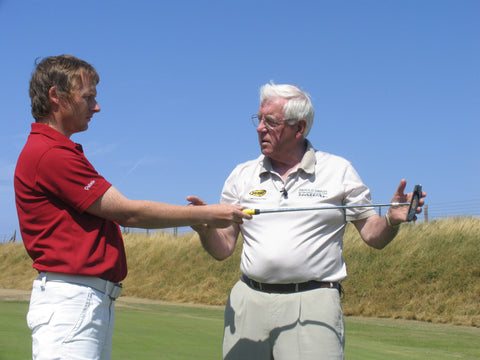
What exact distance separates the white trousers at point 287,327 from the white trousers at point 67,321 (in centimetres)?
87

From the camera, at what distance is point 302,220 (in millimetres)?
3057

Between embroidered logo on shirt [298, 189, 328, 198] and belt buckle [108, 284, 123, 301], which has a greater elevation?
Result: embroidered logo on shirt [298, 189, 328, 198]

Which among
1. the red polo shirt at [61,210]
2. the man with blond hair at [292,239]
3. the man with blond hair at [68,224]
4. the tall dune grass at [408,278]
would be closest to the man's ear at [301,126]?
the man with blond hair at [292,239]

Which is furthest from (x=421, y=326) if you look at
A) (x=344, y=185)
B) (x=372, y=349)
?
(x=344, y=185)

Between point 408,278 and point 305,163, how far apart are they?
13869mm

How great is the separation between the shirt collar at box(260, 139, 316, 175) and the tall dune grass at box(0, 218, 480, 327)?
12.5m

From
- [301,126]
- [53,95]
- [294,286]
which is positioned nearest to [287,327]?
[294,286]

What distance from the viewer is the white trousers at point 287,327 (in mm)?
2904

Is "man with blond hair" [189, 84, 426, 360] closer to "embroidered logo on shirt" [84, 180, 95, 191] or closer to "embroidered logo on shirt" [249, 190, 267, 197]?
"embroidered logo on shirt" [249, 190, 267, 197]

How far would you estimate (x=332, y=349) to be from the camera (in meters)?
2.90

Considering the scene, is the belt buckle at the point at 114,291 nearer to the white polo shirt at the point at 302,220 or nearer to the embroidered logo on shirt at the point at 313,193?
the white polo shirt at the point at 302,220

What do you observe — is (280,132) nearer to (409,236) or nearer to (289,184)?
(289,184)

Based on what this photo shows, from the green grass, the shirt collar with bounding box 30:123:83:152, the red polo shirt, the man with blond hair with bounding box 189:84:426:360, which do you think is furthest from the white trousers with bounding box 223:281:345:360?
the green grass

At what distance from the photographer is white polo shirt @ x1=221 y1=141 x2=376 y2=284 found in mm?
2998
